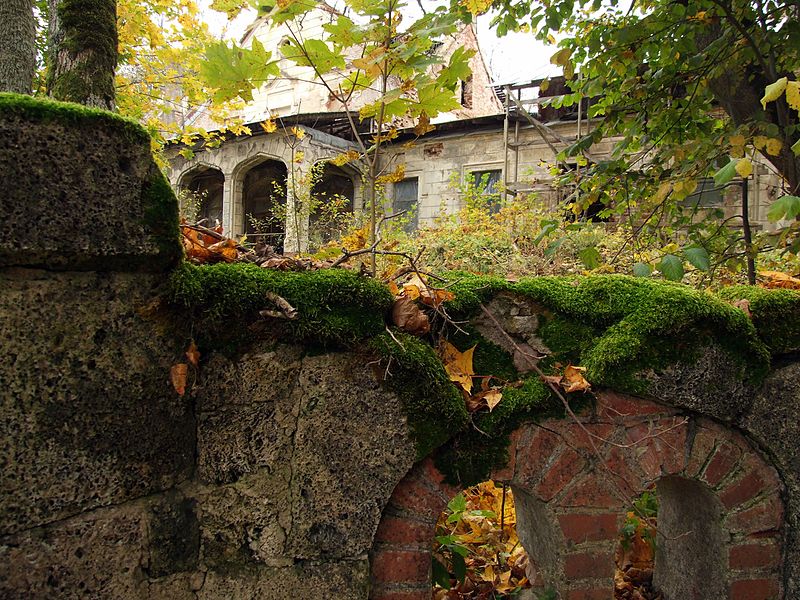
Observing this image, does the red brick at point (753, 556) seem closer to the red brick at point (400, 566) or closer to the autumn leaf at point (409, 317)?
the red brick at point (400, 566)

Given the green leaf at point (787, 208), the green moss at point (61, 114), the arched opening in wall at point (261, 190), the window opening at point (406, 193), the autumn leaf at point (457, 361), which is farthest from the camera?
the arched opening in wall at point (261, 190)

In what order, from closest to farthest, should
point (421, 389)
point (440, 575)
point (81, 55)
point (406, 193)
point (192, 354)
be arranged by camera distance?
point (192, 354) → point (421, 389) → point (440, 575) → point (81, 55) → point (406, 193)

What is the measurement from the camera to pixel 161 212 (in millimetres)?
1340

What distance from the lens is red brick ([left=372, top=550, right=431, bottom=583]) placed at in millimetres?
1699

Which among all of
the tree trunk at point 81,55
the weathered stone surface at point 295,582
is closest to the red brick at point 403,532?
the weathered stone surface at point 295,582

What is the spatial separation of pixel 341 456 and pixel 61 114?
3.67ft

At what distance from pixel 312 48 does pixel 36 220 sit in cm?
102

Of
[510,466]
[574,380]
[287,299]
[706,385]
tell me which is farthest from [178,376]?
[706,385]

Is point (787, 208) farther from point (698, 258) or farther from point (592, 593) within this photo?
point (592, 593)

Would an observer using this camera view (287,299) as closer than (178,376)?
No

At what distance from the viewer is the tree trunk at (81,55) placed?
2.49 metres

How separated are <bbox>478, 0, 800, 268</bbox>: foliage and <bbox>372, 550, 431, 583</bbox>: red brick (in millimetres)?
1914

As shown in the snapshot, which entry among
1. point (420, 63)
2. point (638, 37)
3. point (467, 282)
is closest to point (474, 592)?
point (467, 282)

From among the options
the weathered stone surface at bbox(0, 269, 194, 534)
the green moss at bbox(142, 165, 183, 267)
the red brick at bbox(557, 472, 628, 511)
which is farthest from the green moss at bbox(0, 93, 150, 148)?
the red brick at bbox(557, 472, 628, 511)
